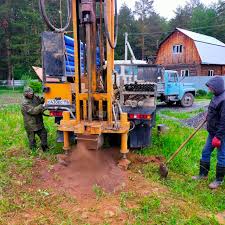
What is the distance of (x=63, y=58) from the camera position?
6.09 metres

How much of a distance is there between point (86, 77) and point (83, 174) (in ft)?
5.88

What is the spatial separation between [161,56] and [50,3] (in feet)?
57.2

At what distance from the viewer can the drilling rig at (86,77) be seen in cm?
494

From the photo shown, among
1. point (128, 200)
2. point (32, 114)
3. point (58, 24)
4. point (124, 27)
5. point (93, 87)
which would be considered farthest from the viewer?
point (124, 27)

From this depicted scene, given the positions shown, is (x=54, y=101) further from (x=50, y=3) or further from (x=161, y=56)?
(x=50, y=3)

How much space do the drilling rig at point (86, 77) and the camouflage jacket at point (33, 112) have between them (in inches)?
9.2

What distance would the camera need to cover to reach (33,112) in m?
6.10

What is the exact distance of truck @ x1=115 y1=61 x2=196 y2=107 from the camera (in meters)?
15.2

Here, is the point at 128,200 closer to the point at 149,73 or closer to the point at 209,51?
the point at 149,73

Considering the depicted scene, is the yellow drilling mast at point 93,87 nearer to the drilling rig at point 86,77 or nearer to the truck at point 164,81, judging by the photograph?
the drilling rig at point 86,77

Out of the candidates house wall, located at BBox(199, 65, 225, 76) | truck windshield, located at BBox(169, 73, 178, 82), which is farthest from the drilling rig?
house wall, located at BBox(199, 65, 225, 76)

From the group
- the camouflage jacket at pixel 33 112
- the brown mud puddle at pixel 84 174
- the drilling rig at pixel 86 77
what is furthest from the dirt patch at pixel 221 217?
the camouflage jacket at pixel 33 112

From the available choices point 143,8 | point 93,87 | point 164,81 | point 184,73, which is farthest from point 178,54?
point 93,87

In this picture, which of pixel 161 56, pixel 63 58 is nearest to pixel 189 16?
pixel 161 56
